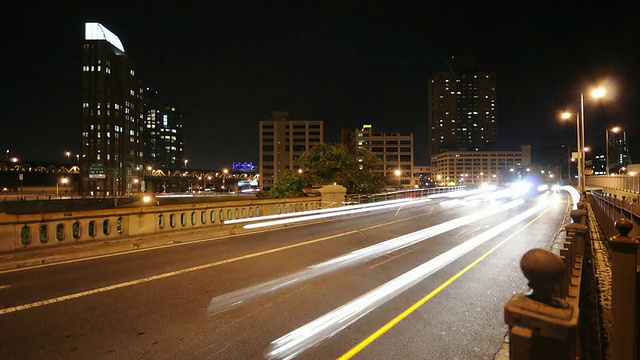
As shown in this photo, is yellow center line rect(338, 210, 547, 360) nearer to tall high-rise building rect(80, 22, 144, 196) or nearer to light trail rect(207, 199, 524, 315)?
light trail rect(207, 199, 524, 315)

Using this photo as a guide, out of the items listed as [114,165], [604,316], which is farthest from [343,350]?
[114,165]

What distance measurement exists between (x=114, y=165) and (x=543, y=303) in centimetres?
13465

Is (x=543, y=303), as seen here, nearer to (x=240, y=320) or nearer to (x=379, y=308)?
(x=379, y=308)

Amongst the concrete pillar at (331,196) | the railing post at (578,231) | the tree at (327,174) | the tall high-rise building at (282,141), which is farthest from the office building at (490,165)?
the railing post at (578,231)

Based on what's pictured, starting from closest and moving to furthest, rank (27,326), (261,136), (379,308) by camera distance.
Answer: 1. (27,326)
2. (379,308)
3. (261,136)

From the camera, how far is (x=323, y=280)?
25.3 feet

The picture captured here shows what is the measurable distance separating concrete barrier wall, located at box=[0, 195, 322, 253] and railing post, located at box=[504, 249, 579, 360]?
1169 centimetres

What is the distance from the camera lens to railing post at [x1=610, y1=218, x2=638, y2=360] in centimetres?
418

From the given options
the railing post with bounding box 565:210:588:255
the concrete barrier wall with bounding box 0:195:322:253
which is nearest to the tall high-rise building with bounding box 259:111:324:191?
the concrete barrier wall with bounding box 0:195:322:253

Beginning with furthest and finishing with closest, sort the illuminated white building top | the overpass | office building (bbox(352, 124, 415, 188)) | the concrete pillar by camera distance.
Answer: office building (bbox(352, 124, 415, 188))
the illuminated white building top
the concrete pillar
the overpass

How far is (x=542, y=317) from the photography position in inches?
87.8

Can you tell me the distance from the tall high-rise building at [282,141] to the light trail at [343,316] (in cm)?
12747

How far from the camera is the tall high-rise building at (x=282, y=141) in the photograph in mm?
136000

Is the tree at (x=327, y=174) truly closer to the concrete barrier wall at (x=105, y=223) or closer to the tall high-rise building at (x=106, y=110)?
the concrete barrier wall at (x=105, y=223)
